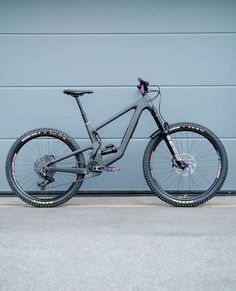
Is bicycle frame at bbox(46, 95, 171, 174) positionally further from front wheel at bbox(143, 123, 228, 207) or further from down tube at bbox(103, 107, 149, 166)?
front wheel at bbox(143, 123, 228, 207)

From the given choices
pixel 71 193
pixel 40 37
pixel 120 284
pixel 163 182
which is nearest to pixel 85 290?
pixel 120 284

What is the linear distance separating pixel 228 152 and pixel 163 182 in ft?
2.37

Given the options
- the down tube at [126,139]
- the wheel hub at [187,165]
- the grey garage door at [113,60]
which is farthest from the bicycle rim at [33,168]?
the wheel hub at [187,165]

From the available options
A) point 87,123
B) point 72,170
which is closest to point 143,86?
point 87,123

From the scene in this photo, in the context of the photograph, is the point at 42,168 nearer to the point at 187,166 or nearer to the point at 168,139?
the point at 168,139

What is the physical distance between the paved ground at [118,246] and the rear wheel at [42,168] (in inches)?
6.4

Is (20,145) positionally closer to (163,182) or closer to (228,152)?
(163,182)

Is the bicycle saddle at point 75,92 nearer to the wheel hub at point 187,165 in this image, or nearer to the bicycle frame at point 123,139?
the bicycle frame at point 123,139

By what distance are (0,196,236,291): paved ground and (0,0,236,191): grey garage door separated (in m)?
0.90

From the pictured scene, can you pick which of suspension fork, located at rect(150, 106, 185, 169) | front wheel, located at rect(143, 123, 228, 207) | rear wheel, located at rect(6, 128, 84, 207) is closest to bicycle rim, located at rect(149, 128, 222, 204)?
front wheel, located at rect(143, 123, 228, 207)

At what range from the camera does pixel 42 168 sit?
594 cm

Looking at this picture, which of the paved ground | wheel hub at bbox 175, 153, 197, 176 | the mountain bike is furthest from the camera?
wheel hub at bbox 175, 153, 197, 176

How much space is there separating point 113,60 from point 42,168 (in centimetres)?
131

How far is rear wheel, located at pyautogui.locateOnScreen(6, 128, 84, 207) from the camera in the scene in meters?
5.91
